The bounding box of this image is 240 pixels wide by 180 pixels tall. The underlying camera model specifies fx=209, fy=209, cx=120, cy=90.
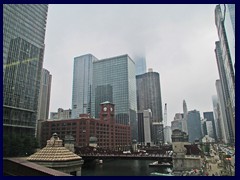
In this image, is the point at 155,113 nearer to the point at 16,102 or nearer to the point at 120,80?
the point at 120,80

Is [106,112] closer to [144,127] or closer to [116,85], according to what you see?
[116,85]

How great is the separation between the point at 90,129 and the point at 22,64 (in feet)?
68.3

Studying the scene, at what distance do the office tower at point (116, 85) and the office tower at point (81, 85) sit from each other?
10428 mm

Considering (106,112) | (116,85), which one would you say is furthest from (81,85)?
(106,112)

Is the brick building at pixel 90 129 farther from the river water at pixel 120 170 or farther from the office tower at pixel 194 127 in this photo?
the office tower at pixel 194 127

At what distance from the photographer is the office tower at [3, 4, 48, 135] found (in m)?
30.8

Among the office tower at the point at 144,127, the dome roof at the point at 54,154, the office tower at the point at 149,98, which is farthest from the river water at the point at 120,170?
the office tower at the point at 149,98

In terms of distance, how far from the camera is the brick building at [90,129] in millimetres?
46156

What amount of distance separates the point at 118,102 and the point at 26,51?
4123cm

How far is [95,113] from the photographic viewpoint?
6912 centimetres

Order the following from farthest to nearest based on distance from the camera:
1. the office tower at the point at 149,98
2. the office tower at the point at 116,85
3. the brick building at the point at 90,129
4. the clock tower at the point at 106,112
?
the office tower at the point at 149,98
the office tower at the point at 116,85
the clock tower at the point at 106,112
the brick building at the point at 90,129

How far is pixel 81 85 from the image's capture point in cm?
8544

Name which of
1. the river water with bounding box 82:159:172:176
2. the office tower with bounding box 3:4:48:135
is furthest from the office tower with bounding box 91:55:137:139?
the river water with bounding box 82:159:172:176
